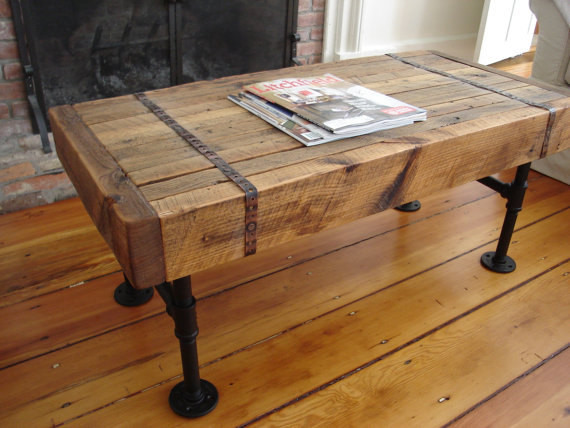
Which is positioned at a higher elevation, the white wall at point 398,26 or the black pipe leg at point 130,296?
the white wall at point 398,26

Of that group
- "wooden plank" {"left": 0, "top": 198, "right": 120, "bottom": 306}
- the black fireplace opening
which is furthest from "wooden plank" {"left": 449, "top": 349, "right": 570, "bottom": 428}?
the black fireplace opening

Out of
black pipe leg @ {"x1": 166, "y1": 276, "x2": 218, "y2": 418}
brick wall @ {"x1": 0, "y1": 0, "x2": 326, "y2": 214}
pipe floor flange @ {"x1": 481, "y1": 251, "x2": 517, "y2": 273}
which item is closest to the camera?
black pipe leg @ {"x1": 166, "y1": 276, "x2": 218, "y2": 418}

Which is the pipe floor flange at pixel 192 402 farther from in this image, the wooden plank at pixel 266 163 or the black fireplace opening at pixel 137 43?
the black fireplace opening at pixel 137 43

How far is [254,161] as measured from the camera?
3.38ft

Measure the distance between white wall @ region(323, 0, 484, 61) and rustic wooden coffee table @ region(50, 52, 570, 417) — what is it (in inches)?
46.7

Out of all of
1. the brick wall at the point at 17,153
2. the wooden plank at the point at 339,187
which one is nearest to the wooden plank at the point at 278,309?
the wooden plank at the point at 339,187

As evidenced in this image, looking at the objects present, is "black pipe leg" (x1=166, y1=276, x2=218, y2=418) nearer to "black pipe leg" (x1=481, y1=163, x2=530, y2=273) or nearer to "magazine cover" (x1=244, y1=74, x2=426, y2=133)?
"magazine cover" (x1=244, y1=74, x2=426, y2=133)

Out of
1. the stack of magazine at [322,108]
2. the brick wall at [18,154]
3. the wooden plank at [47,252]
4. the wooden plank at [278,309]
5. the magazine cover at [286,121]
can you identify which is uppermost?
the stack of magazine at [322,108]

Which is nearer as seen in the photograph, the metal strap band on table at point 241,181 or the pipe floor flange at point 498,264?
the metal strap band on table at point 241,181

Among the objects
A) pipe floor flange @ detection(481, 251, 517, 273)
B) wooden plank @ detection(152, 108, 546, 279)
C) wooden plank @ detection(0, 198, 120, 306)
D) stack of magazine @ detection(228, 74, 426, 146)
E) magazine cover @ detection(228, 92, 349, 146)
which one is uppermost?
stack of magazine @ detection(228, 74, 426, 146)

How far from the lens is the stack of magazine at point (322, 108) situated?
1113 millimetres

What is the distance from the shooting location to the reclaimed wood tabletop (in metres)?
0.89

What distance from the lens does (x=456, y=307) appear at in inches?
56.8

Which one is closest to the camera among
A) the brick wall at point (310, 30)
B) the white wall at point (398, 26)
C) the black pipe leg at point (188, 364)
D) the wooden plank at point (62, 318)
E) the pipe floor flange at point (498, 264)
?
the black pipe leg at point (188, 364)
